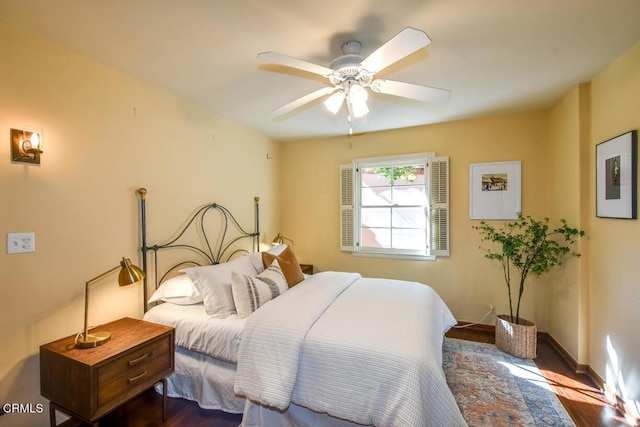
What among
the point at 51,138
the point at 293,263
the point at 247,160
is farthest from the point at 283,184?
the point at 51,138

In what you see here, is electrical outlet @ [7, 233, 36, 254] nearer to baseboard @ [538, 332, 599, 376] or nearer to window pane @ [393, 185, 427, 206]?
window pane @ [393, 185, 427, 206]

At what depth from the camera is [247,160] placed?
3.63 m

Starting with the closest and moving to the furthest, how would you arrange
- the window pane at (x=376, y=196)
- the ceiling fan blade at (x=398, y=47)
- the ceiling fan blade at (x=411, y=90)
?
the ceiling fan blade at (x=398, y=47) < the ceiling fan blade at (x=411, y=90) < the window pane at (x=376, y=196)

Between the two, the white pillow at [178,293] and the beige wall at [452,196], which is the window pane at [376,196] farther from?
the white pillow at [178,293]

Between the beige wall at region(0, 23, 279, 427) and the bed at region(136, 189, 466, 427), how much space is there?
0.29 metres

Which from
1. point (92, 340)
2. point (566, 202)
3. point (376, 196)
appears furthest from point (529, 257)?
point (92, 340)

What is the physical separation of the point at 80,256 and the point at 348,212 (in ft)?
9.38

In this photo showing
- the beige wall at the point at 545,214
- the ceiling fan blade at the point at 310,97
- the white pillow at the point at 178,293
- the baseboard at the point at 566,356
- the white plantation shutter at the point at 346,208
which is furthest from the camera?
the white plantation shutter at the point at 346,208

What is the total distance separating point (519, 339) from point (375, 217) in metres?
2.00

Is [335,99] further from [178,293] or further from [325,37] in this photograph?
[178,293]

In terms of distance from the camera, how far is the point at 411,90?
182 centimetres

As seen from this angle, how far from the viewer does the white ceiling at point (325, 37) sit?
150 cm

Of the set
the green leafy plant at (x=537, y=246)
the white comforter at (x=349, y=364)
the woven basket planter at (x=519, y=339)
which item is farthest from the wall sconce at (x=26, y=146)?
the woven basket planter at (x=519, y=339)

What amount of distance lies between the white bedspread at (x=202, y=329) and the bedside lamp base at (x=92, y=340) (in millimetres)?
386
